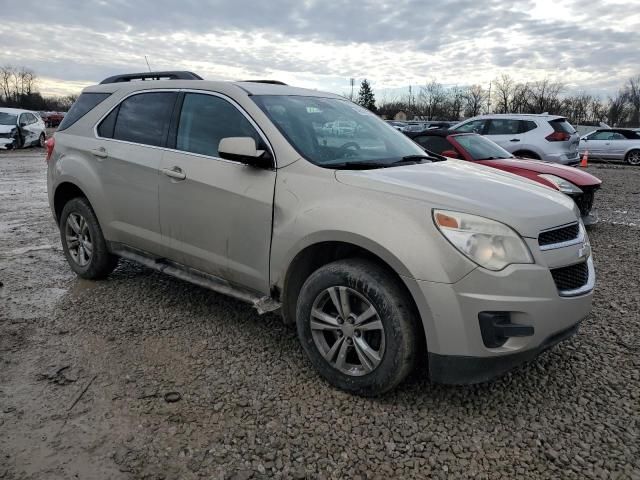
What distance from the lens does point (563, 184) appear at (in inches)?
269

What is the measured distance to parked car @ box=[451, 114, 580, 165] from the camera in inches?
454

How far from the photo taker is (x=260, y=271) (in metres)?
3.32

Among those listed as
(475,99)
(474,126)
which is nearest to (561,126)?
(474,126)

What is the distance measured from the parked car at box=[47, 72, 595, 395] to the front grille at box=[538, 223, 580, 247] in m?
0.01

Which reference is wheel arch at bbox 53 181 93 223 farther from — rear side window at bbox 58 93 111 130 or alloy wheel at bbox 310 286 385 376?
alloy wheel at bbox 310 286 385 376

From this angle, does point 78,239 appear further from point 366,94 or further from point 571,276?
point 366,94

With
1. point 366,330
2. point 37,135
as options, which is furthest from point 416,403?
point 37,135

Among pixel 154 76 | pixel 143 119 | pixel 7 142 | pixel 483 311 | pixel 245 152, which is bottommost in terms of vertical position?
pixel 7 142

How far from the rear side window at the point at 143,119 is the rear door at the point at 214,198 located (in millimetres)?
162

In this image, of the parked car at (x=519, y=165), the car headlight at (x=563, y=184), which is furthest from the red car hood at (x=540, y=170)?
the car headlight at (x=563, y=184)

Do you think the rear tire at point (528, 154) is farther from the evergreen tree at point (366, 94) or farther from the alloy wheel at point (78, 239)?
the evergreen tree at point (366, 94)

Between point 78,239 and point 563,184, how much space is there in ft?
19.2

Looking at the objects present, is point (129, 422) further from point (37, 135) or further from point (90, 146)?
point (37, 135)

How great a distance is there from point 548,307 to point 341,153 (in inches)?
63.0
